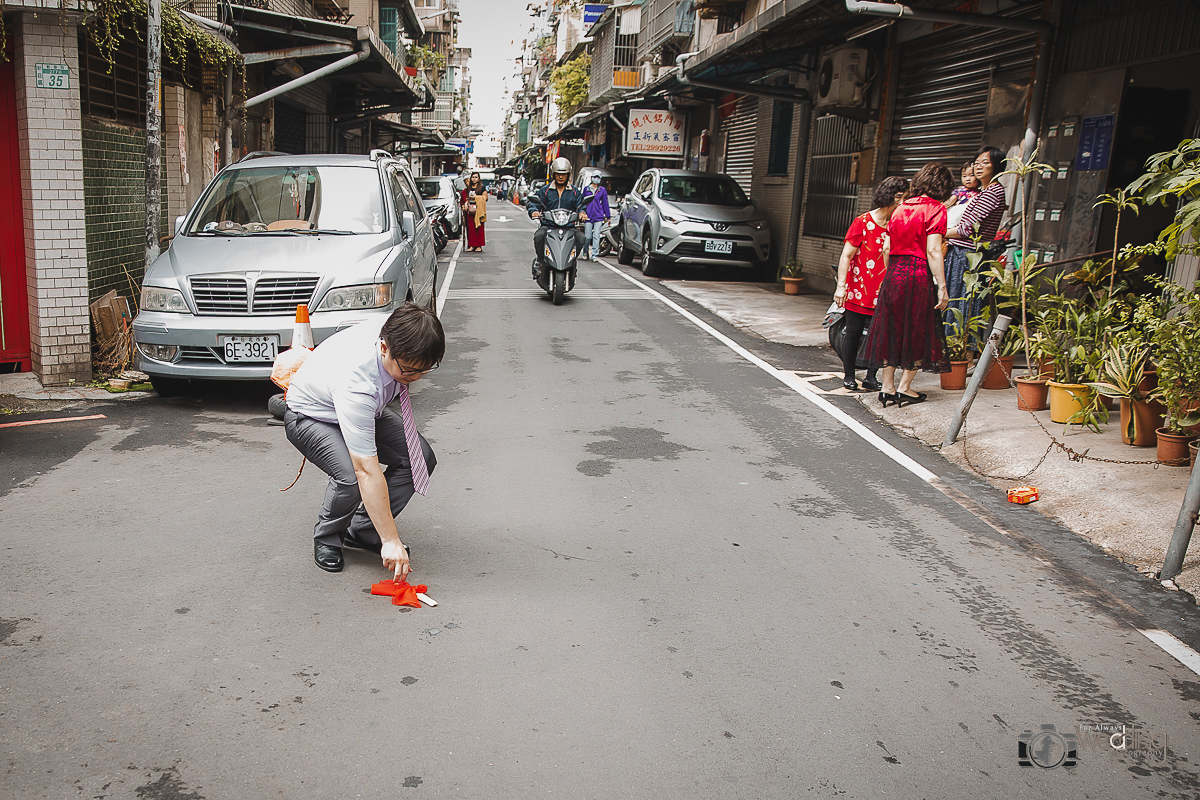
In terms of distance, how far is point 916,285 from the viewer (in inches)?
284

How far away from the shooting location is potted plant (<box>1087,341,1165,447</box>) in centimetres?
600

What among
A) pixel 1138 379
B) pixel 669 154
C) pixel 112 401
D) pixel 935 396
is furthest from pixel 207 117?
pixel 669 154

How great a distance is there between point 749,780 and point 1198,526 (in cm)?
332

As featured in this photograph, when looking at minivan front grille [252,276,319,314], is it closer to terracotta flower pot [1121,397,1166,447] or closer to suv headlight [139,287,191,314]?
suv headlight [139,287,191,314]

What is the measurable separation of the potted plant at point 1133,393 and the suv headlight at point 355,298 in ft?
16.4

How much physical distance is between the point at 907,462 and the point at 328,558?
3.81 m

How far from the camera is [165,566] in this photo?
411cm

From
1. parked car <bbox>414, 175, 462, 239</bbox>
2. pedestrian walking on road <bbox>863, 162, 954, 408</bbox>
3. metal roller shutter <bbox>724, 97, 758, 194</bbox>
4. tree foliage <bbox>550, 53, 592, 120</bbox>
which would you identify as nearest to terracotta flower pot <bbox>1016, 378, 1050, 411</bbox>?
pedestrian walking on road <bbox>863, 162, 954, 408</bbox>

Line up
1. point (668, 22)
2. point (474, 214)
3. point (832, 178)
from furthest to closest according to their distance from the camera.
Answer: point (668, 22), point (474, 214), point (832, 178)

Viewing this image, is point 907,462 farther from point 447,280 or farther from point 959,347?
point 447,280

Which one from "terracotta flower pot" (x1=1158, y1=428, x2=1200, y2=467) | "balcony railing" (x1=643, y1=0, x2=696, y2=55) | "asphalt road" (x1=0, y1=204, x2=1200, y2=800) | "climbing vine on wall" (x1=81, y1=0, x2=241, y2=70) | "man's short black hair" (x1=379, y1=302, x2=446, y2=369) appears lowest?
"asphalt road" (x1=0, y1=204, x2=1200, y2=800)

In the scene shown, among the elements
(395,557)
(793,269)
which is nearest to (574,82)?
(793,269)

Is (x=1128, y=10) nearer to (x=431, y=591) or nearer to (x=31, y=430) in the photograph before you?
(x=431, y=591)

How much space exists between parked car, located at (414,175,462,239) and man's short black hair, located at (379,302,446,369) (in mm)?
20611
